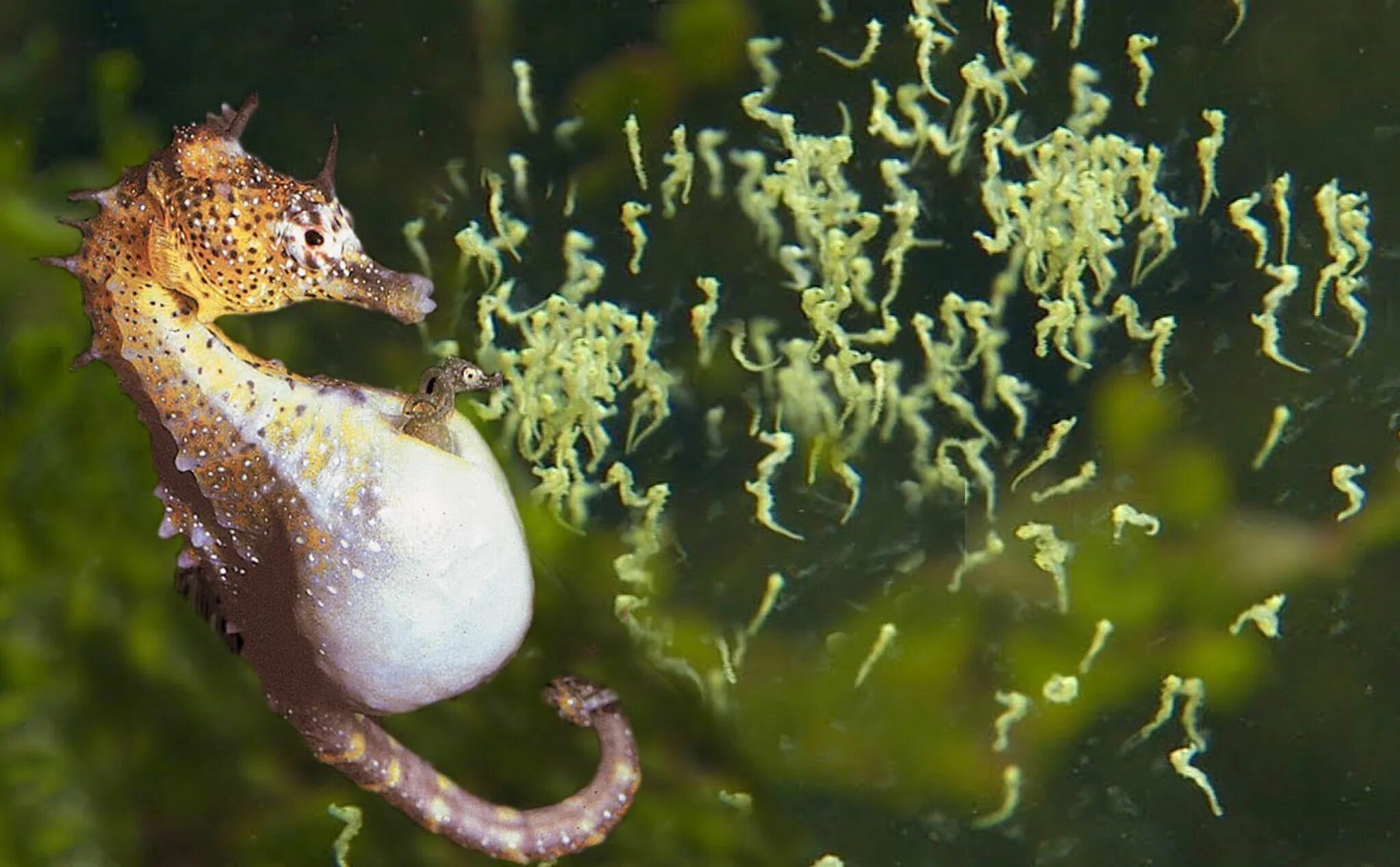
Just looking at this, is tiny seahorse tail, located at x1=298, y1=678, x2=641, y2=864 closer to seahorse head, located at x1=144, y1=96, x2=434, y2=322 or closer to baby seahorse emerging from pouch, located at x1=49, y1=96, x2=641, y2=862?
baby seahorse emerging from pouch, located at x1=49, y1=96, x2=641, y2=862

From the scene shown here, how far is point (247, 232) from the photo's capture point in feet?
2.45

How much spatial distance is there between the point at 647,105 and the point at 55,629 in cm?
60

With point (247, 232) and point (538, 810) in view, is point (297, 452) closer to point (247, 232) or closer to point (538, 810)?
point (247, 232)

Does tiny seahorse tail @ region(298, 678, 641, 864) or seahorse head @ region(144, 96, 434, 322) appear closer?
seahorse head @ region(144, 96, 434, 322)

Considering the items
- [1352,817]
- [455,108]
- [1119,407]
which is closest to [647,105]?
[455,108]

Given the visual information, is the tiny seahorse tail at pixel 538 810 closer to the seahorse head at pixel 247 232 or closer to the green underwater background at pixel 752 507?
the green underwater background at pixel 752 507

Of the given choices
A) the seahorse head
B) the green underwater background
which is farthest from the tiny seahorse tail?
the seahorse head

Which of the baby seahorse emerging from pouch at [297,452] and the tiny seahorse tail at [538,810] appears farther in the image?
the tiny seahorse tail at [538,810]

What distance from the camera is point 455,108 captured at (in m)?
0.85

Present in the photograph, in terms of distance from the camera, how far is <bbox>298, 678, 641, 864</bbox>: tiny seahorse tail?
2.97ft

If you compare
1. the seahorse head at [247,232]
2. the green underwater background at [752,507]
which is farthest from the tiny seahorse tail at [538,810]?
the seahorse head at [247,232]

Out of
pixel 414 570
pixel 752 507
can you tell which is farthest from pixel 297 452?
pixel 752 507

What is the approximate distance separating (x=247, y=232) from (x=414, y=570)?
0.23 m

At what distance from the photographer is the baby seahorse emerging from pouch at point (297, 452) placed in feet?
2.46
